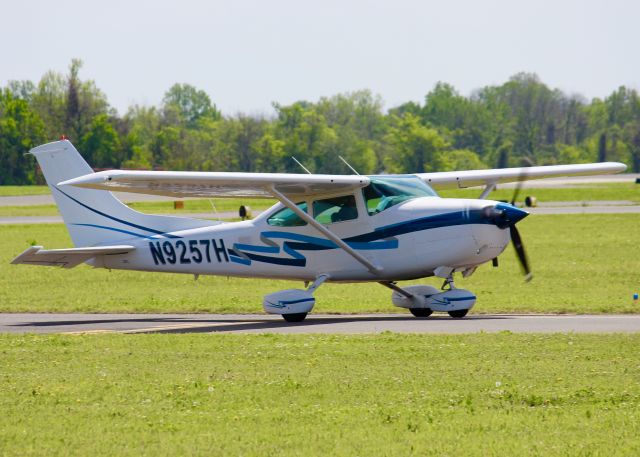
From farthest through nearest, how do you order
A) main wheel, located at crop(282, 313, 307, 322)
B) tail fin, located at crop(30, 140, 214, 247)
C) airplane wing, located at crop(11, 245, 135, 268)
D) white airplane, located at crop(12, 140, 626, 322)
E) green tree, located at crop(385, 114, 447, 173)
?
1. green tree, located at crop(385, 114, 447, 173)
2. tail fin, located at crop(30, 140, 214, 247)
3. airplane wing, located at crop(11, 245, 135, 268)
4. main wheel, located at crop(282, 313, 307, 322)
5. white airplane, located at crop(12, 140, 626, 322)

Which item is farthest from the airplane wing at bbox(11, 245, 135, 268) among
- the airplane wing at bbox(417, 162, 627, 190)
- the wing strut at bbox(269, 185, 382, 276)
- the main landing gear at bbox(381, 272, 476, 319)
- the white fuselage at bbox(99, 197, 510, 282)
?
the airplane wing at bbox(417, 162, 627, 190)

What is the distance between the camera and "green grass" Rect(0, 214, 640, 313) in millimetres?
20748

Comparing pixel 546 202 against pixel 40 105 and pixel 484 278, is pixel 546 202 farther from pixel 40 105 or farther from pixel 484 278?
pixel 40 105

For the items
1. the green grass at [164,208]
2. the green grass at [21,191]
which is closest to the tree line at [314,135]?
A: the green grass at [21,191]

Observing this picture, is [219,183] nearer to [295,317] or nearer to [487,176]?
[295,317]

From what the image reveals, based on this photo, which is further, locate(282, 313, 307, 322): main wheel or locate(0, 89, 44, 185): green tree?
locate(0, 89, 44, 185): green tree

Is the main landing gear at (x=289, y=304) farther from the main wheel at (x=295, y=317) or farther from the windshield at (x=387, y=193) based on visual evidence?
the windshield at (x=387, y=193)

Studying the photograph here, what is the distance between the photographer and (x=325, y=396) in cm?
1101

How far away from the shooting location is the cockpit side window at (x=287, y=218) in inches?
752

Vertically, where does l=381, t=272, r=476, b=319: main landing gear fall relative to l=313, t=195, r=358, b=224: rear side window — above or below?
below

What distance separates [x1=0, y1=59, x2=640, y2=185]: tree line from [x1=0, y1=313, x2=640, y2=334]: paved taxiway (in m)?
56.4

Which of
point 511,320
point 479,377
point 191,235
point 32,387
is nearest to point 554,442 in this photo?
point 479,377

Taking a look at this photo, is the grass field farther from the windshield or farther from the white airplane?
the windshield

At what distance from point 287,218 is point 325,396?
8.42m
